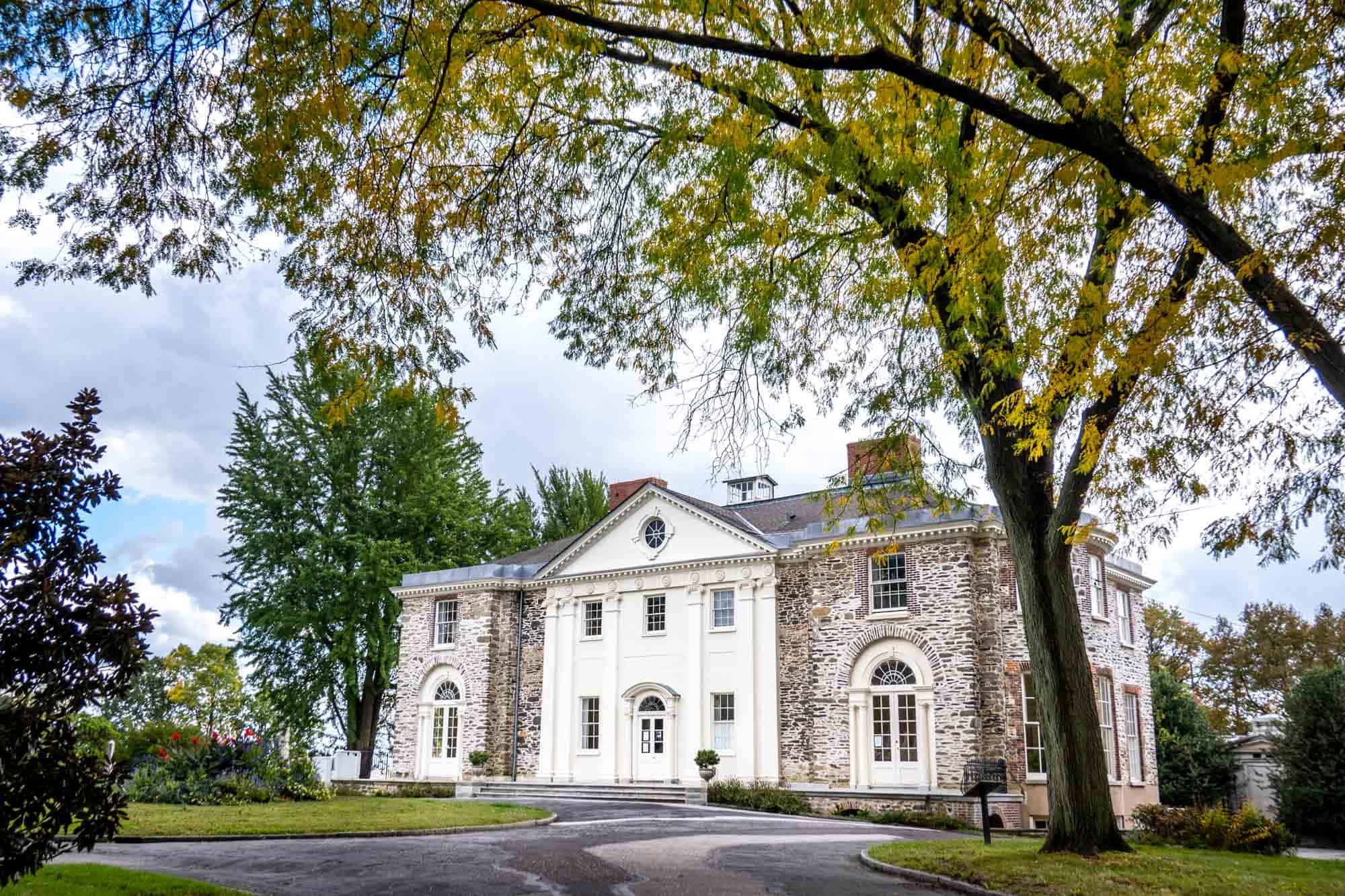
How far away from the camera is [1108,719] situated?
24797 mm

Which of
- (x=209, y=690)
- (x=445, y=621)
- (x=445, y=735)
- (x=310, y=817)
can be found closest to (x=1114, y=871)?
(x=310, y=817)

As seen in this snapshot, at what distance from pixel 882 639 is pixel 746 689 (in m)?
4.05

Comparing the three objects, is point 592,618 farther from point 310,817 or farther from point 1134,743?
point 1134,743

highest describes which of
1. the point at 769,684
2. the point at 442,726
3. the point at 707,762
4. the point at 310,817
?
the point at 769,684

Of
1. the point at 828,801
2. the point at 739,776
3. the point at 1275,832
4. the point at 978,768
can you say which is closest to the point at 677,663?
the point at 739,776

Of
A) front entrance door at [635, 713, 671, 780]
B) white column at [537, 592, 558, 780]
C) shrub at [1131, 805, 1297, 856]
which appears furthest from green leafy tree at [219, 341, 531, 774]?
shrub at [1131, 805, 1297, 856]

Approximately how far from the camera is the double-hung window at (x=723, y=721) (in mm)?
27078

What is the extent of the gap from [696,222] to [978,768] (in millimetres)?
14730

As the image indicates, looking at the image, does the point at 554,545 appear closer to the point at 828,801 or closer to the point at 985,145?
the point at 828,801

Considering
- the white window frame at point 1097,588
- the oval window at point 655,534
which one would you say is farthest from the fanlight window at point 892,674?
the oval window at point 655,534

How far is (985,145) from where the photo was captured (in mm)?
11602

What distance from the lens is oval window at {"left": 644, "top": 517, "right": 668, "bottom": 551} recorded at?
2972 cm

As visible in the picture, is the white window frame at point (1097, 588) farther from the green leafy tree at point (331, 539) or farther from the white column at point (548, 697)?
the green leafy tree at point (331, 539)

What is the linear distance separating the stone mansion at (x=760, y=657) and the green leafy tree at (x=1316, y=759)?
12.5ft
